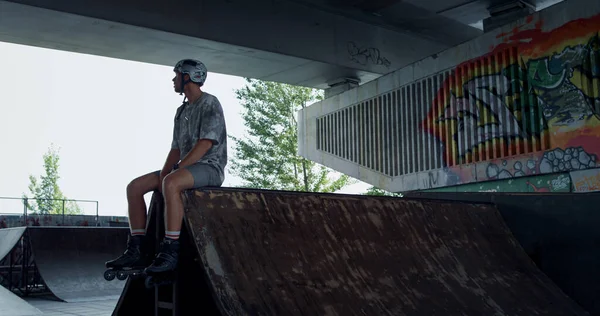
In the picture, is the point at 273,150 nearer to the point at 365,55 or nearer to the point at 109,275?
the point at 365,55

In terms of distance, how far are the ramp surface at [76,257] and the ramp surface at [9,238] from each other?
0.40m

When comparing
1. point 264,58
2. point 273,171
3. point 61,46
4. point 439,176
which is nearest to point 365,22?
point 264,58

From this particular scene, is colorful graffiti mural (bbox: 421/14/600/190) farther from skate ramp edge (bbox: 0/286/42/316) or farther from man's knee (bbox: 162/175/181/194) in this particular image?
skate ramp edge (bbox: 0/286/42/316)

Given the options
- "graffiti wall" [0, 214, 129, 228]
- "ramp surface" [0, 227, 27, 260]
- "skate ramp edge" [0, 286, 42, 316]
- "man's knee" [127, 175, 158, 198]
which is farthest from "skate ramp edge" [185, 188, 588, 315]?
"graffiti wall" [0, 214, 129, 228]

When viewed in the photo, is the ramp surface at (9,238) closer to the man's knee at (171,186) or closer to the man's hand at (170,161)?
the man's hand at (170,161)

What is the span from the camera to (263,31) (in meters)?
16.6

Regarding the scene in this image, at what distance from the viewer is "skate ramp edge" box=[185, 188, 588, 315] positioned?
157 inches

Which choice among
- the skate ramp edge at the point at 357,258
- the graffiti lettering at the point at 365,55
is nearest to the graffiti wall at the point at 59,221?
the graffiti lettering at the point at 365,55

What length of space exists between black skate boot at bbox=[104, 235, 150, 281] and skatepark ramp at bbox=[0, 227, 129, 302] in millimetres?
6984

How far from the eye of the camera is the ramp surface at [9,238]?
11898 millimetres

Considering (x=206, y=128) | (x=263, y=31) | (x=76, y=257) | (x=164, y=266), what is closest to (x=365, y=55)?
(x=263, y=31)

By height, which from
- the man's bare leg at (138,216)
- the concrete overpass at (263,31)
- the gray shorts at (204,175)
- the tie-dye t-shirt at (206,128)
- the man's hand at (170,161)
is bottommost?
the man's bare leg at (138,216)

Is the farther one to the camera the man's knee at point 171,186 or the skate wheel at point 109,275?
the skate wheel at point 109,275

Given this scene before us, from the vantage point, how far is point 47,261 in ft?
38.1
